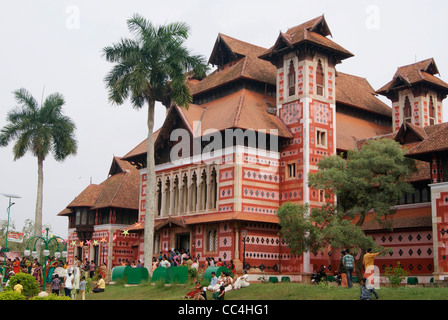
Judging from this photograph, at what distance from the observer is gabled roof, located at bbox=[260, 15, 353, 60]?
4100 centimetres

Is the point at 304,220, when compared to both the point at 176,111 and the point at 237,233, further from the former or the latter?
the point at 176,111

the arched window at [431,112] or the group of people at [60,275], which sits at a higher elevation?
the arched window at [431,112]

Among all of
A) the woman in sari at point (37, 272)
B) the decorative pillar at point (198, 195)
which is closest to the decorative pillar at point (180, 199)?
the decorative pillar at point (198, 195)

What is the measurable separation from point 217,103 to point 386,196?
52.6 feet

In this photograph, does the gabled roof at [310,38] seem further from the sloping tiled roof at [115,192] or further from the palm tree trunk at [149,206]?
the sloping tiled roof at [115,192]

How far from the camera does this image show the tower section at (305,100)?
39.6 metres

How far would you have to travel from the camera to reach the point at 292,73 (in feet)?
137

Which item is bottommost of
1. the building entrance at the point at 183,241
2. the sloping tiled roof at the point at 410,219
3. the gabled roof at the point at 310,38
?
the building entrance at the point at 183,241

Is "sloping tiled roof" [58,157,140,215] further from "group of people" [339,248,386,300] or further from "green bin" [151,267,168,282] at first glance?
"group of people" [339,248,386,300]

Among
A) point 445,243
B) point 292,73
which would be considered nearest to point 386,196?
point 445,243

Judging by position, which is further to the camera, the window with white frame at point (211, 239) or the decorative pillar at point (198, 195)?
the decorative pillar at point (198, 195)

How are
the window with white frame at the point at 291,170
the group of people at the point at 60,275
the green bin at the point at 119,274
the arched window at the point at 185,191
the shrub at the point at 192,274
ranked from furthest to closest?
1. the arched window at the point at 185,191
2. the window with white frame at the point at 291,170
3. the green bin at the point at 119,274
4. the shrub at the point at 192,274
5. the group of people at the point at 60,275

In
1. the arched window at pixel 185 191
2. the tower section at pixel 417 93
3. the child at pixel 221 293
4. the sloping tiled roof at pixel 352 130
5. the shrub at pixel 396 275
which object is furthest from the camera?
the tower section at pixel 417 93

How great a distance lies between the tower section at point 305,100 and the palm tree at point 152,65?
6.24 metres
